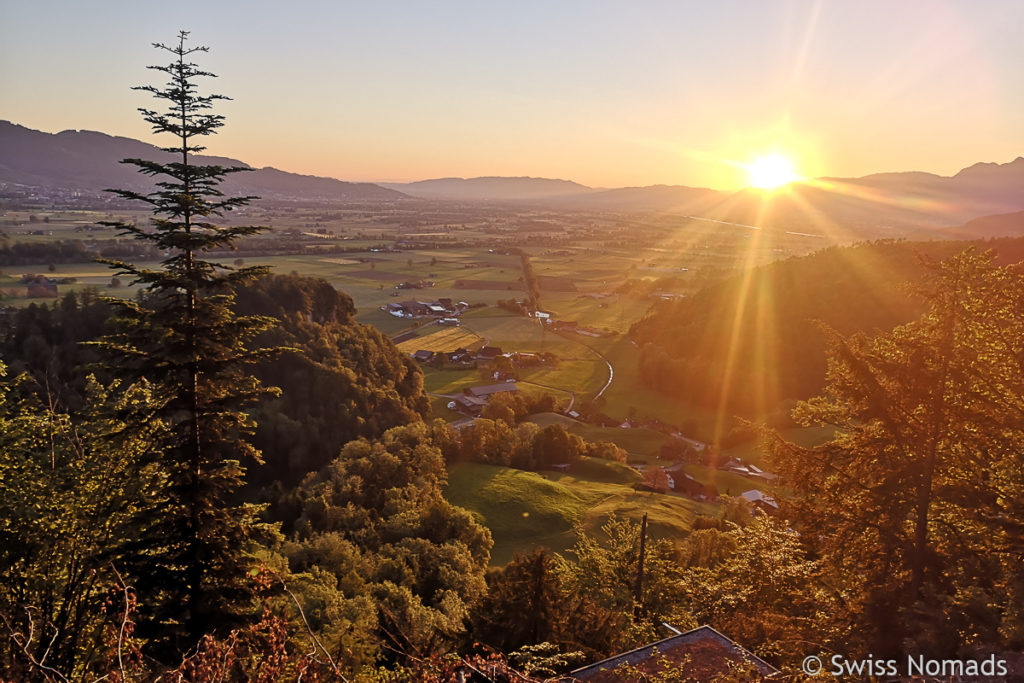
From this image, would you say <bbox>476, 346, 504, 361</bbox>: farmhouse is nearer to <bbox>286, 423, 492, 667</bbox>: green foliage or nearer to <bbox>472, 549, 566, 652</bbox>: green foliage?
<bbox>286, 423, 492, 667</bbox>: green foliage

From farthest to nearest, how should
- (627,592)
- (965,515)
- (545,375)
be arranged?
(545,375) < (627,592) < (965,515)

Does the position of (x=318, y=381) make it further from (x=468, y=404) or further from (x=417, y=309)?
(x=417, y=309)

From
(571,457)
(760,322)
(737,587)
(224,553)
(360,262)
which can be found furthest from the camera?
(360,262)

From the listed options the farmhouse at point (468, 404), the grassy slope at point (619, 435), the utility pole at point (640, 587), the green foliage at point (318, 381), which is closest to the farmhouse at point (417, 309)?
the farmhouse at point (468, 404)

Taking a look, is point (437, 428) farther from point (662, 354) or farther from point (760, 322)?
point (760, 322)

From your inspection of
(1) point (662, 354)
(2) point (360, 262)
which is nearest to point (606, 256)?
(2) point (360, 262)
